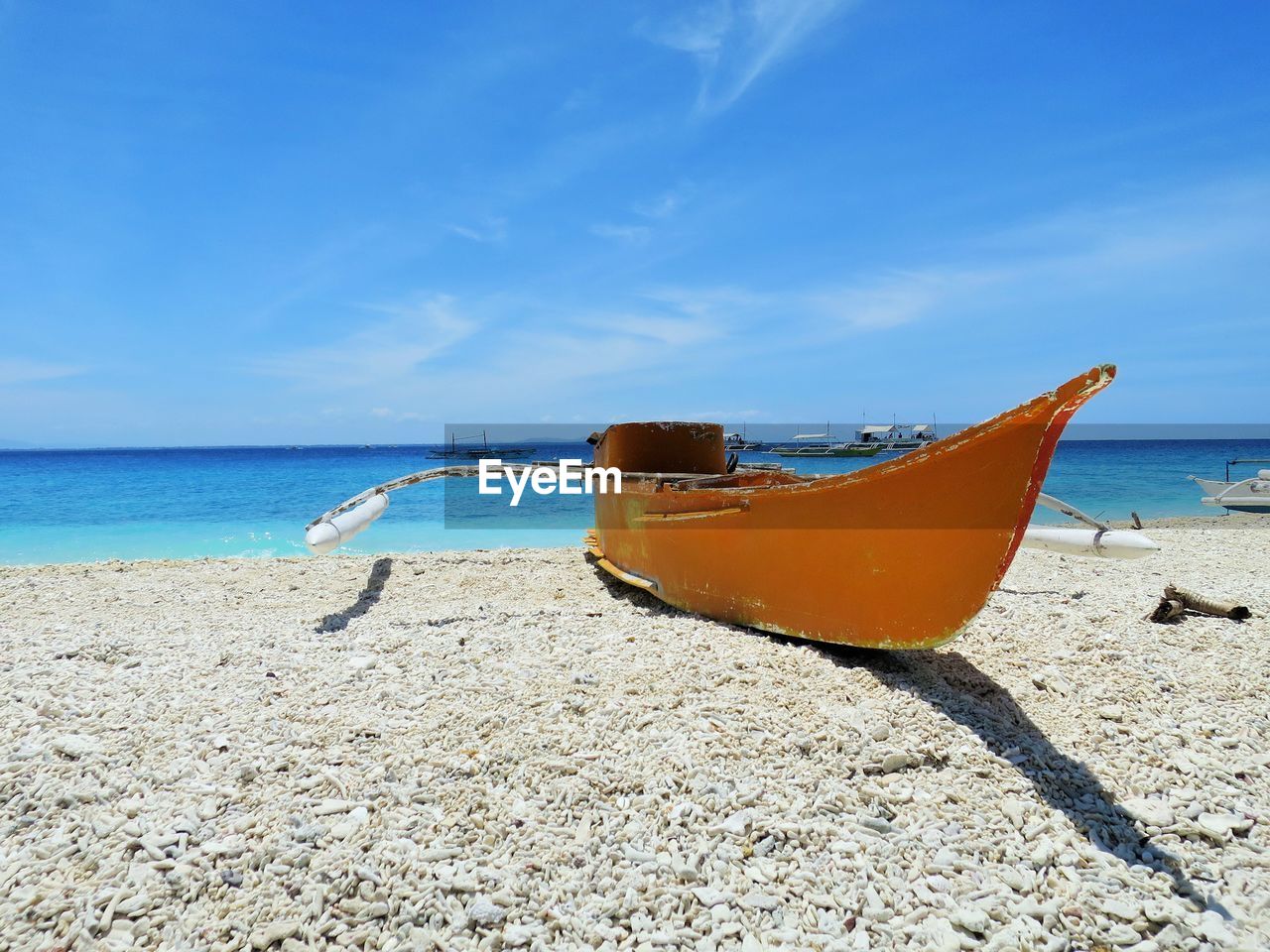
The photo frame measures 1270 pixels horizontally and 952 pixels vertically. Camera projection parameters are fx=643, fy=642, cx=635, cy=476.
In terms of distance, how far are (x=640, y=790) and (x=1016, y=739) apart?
7.18ft

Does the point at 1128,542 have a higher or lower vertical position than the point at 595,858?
higher

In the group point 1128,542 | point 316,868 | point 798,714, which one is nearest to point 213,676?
point 316,868

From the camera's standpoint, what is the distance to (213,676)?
4.53 metres

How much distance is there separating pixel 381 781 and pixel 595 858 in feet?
3.89

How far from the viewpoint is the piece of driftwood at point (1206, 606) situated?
5672 millimetres

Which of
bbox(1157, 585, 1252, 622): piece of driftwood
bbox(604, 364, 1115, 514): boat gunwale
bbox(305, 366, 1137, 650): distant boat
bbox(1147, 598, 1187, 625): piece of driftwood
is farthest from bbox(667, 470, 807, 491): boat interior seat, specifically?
bbox(1157, 585, 1252, 622): piece of driftwood

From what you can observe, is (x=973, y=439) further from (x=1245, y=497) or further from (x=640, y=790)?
(x=1245, y=497)

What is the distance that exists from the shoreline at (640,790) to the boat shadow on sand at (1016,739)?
17 millimetres

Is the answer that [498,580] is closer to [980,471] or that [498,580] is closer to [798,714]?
[798,714]

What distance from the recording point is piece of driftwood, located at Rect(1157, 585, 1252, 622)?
567 centimetres

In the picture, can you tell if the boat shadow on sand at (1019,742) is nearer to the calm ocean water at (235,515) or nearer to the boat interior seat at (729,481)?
the boat interior seat at (729,481)

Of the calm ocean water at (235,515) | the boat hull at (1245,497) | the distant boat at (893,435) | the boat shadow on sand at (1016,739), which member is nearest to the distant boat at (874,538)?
the boat shadow on sand at (1016,739)

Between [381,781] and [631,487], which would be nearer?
[381,781]

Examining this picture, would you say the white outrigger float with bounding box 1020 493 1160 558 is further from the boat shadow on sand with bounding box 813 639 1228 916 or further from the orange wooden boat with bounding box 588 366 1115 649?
the orange wooden boat with bounding box 588 366 1115 649
